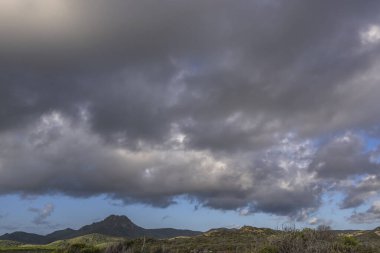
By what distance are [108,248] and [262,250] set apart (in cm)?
1725

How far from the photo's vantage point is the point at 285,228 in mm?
32719

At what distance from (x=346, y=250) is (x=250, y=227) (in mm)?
111956

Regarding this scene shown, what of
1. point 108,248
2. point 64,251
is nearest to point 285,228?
point 108,248

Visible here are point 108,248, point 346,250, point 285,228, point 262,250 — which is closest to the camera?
point 346,250

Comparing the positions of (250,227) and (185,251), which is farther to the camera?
(250,227)

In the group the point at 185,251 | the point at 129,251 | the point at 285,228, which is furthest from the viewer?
the point at 185,251

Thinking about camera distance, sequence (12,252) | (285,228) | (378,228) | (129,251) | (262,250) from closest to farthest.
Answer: (262,250) < (285,228) < (129,251) < (12,252) < (378,228)

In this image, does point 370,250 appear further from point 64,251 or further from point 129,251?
point 64,251

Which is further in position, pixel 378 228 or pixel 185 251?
pixel 378 228

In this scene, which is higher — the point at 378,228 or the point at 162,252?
the point at 378,228

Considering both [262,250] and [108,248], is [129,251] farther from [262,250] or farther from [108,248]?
[262,250]

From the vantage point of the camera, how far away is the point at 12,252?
250ft

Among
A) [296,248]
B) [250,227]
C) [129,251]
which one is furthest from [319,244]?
[250,227]

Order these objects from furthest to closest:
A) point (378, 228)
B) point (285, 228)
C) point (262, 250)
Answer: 1. point (378, 228)
2. point (285, 228)
3. point (262, 250)
